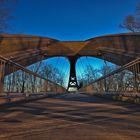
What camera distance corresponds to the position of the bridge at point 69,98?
14.3 feet

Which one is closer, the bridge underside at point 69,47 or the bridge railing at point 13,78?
the bridge railing at point 13,78

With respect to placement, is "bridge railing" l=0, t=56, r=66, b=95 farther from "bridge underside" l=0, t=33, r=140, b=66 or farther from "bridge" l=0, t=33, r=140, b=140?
"bridge underside" l=0, t=33, r=140, b=66

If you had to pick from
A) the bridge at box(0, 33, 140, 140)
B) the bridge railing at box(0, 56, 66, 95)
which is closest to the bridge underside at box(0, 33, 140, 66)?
the bridge at box(0, 33, 140, 140)

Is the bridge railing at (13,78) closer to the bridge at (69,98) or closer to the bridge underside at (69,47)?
the bridge at (69,98)

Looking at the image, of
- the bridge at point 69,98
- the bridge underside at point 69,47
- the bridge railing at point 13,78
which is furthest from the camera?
the bridge underside at point 69,47

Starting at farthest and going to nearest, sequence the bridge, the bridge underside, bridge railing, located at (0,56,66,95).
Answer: the bridge underside < bridge railing, located at (0,56,66,95) < the bridge

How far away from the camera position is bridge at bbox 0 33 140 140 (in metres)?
4.37

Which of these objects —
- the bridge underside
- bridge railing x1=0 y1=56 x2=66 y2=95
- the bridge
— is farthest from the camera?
the bridge underside

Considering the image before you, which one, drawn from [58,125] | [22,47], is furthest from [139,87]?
[22,47]

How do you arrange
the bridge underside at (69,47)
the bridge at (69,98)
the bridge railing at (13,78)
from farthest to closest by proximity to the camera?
the bridge underside at (69,47) < the bridge railing at (13,78) < the bridge at (69,98)

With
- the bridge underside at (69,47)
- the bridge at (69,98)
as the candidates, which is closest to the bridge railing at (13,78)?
the bridge at (69,98)

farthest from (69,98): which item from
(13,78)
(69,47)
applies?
(69,47)

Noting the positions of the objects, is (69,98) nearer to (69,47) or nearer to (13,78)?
(13,78)

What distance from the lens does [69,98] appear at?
661 inches
